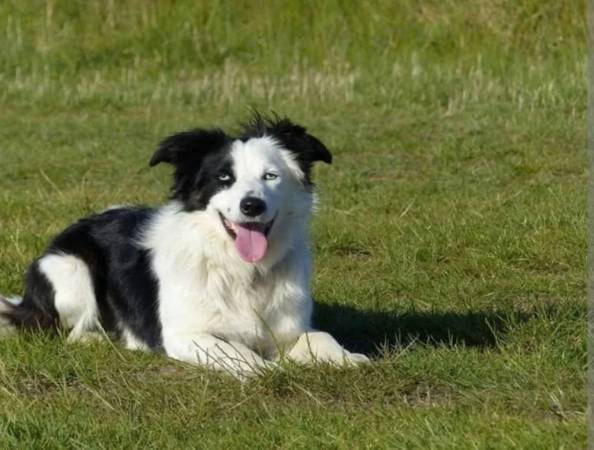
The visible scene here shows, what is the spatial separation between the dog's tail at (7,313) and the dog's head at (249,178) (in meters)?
1.03

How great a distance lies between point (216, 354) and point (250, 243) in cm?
51

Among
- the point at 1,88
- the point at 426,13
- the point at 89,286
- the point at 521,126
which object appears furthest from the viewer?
the point at 426,13

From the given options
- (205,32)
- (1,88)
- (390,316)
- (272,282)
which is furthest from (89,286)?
(205,32)

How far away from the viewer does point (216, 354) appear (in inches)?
231

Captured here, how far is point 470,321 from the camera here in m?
6.55

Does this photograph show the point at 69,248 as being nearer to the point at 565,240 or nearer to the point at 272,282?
the point at 272,282

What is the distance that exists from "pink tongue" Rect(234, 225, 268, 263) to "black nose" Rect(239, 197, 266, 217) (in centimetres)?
19

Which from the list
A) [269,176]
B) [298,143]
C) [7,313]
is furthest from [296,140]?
[7,313]

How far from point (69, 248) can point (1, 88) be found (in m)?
7.17

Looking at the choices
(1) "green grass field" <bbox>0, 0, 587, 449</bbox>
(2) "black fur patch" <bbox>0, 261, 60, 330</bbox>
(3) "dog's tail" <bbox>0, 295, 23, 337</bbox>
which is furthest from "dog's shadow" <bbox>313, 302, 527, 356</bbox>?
(3) "dog's tail" <bbox>0, 295, 23, 337</bbox>

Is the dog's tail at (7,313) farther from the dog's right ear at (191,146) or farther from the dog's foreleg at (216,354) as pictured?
the dog's right ear at (191,146)

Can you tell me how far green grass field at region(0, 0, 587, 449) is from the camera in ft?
16.9

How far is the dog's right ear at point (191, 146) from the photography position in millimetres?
6168

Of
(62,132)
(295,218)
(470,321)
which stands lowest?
(62,132)
